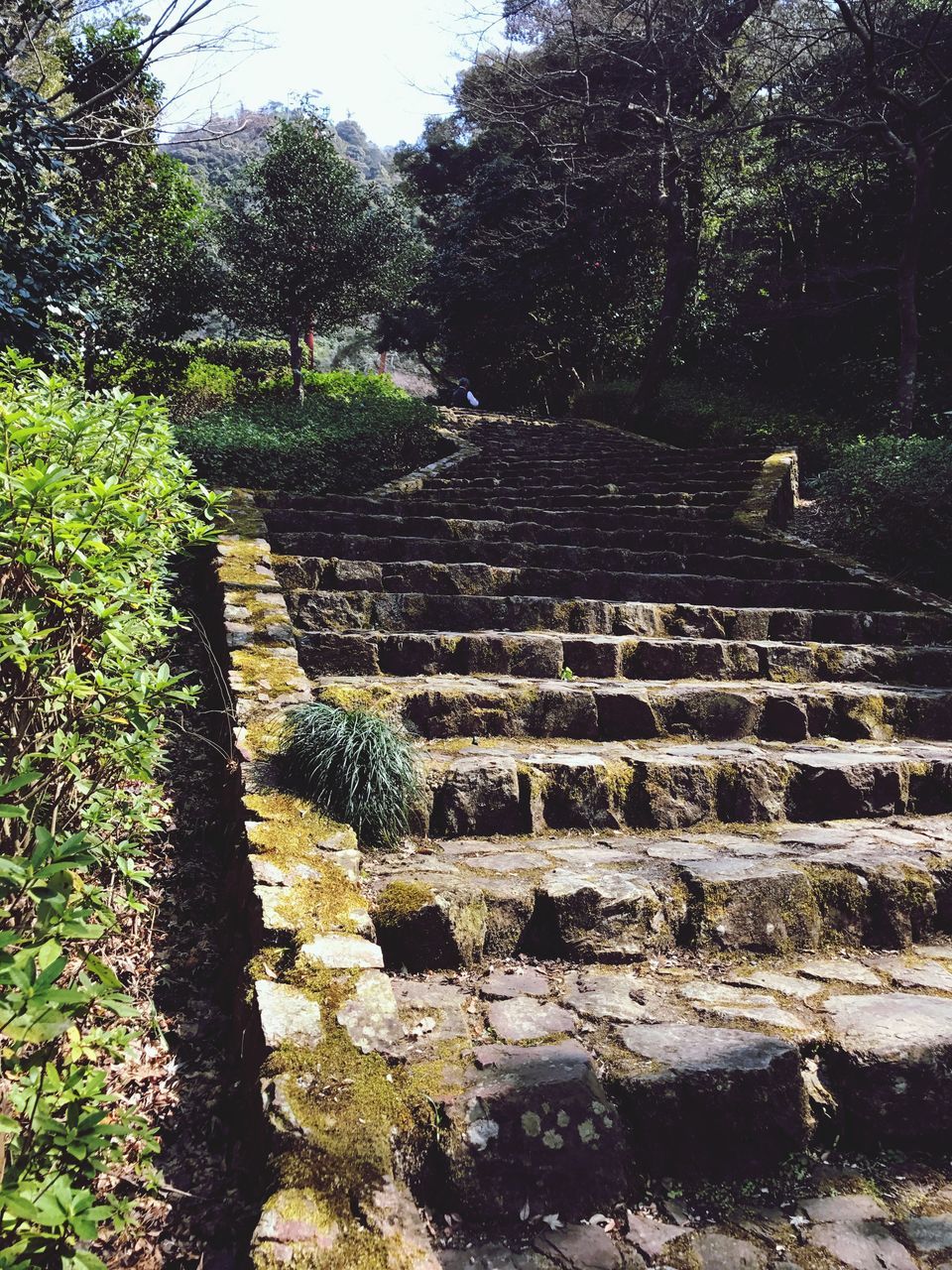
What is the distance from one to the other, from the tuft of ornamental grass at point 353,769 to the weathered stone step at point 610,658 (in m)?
0.99

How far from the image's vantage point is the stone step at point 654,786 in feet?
9.02

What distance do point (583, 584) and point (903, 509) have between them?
8.98 ft

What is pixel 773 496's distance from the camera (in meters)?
7.07

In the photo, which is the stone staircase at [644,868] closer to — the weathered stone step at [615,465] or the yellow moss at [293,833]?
the yellow moss at [293,833]

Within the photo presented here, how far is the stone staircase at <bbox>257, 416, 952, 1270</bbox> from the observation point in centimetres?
166

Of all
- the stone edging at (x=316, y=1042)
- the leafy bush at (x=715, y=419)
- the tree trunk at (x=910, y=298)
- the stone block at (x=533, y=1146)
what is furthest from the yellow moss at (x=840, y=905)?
the leafy bush at (x=715, y=419)

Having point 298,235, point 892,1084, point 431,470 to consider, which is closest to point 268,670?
point 892,1084

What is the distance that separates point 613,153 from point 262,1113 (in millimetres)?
17680

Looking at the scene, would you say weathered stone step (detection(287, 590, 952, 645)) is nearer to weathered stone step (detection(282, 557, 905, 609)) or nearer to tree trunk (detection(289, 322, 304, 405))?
weathered stone step (detection(282, 557, 905, 609))

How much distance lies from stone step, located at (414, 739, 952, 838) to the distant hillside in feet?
14.7

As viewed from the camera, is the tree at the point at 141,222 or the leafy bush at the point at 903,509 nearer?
the leafy bush at the point at 903,509

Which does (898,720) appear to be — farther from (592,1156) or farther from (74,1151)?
(74,1151)

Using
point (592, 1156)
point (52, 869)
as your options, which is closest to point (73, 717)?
point (52, 869)

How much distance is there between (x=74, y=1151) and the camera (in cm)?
126
